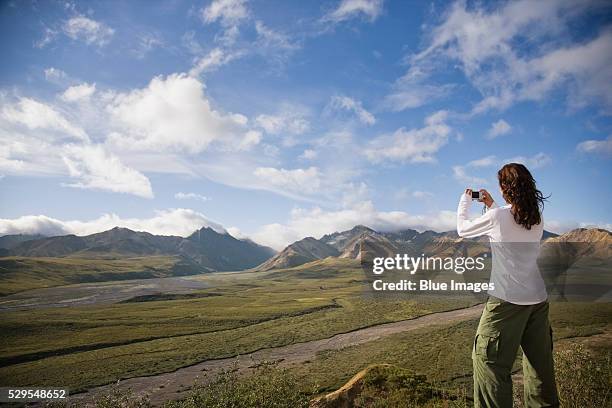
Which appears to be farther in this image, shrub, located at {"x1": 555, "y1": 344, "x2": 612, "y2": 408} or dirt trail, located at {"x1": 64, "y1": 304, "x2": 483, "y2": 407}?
dirt trail, located at {"x1": 64, "y1": 304, "x2": 483, "y2": 407}

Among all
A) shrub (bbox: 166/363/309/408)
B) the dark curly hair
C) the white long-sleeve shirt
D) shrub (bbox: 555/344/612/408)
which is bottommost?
shrub (bbox: 166/363/309/408)

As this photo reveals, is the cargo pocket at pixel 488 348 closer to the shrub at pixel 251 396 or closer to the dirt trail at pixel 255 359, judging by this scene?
the shrub at pixel 251 396

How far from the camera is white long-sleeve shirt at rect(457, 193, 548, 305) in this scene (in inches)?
165

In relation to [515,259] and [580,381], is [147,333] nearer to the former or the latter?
[580,381]

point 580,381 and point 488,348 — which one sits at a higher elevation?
point 488,348

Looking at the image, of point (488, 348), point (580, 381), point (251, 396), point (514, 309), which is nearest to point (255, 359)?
point (251, 396)

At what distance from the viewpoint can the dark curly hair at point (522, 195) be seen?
4222 mm

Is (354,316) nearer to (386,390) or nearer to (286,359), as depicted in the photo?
(286,359)

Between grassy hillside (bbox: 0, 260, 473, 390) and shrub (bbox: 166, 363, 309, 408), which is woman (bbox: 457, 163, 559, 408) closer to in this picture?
shrub (bbox: 166, 363, 309, 408)

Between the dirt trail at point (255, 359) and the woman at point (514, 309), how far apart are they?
59.6 feet

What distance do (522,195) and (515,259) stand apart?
757 mm

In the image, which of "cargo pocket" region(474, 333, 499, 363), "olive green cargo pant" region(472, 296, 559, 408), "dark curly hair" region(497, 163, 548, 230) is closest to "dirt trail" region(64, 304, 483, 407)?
"olive green cargo pant" region(472, 296, 559, 408)

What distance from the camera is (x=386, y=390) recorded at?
12742 mm

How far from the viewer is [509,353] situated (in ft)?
13.3
